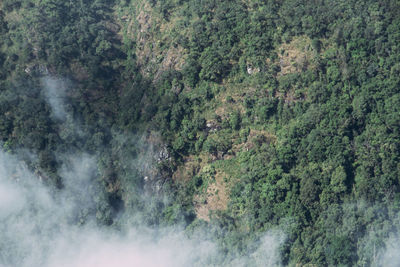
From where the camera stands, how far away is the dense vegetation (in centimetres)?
12306

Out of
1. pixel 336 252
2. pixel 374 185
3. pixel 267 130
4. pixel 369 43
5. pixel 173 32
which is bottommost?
pixel 336 252

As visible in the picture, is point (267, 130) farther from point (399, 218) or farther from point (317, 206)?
point (399, 218)

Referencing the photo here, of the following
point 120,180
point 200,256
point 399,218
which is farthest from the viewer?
point 120,180

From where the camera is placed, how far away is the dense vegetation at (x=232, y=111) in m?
123

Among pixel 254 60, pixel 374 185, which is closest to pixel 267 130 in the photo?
pixel 254 60

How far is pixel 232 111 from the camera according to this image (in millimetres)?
→ 134125

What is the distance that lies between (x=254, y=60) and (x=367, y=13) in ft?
73.1

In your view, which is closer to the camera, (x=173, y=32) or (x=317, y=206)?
(x=317, y=206)

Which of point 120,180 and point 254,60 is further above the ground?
point 254,60

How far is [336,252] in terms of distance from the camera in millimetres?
119250

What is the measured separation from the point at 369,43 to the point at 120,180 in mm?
52750

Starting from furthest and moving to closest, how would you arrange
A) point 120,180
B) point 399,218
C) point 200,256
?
1. point 120,180
2. point 200,256
3. point 399,218

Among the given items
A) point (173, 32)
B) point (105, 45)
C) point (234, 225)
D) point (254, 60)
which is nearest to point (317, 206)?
point (234, 225)

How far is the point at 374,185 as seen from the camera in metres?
121
